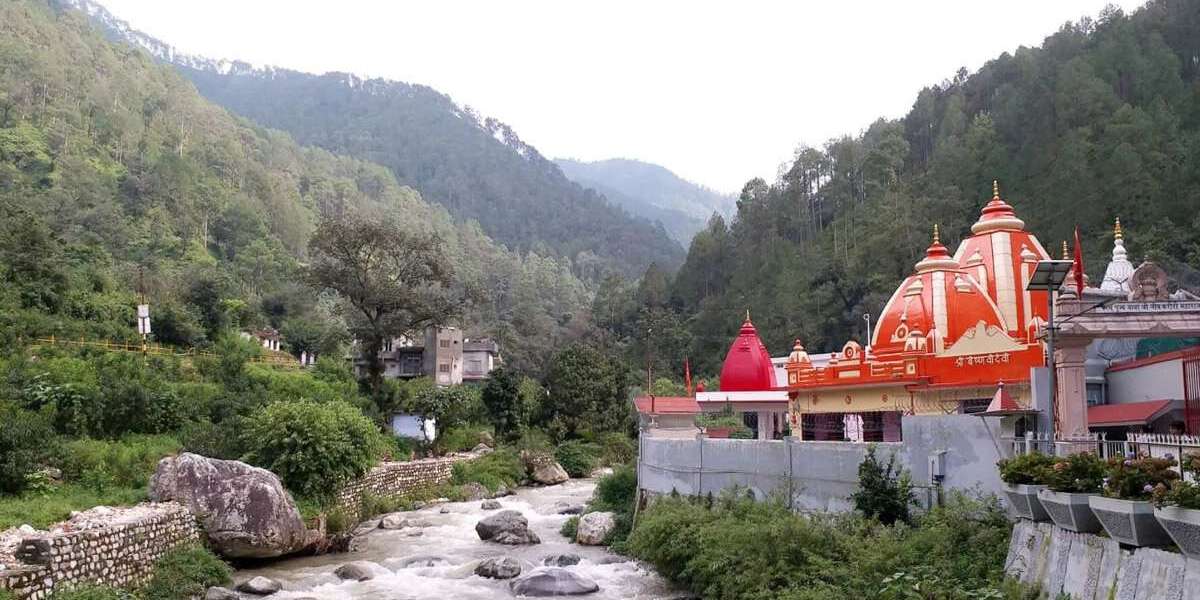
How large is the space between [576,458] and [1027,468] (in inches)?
1337

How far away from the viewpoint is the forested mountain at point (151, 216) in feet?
122

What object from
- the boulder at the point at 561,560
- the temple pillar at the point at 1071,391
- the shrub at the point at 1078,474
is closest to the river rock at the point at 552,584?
the boulder at the point at 561,560

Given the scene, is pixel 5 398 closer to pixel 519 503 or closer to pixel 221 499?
pixel 221 499

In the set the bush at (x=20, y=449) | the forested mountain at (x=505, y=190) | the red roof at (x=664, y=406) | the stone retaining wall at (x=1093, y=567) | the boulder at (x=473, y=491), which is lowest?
the boulder at (x=473, y=491)

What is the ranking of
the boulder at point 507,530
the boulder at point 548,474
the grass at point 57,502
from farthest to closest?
the boulder at point 548,474 < the boulder at point 507,530 < the grass at point 57,502

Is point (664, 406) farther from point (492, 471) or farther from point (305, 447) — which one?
point (492, 471)

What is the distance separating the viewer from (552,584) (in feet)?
63.1

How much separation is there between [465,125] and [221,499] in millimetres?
181589

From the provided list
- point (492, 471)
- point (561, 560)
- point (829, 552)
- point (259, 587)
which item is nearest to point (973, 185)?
point (492, 471)

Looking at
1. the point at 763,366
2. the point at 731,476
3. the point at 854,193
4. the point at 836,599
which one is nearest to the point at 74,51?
the point at 854,193

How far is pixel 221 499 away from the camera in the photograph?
2086 cm

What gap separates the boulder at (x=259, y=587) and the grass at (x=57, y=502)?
3559mm

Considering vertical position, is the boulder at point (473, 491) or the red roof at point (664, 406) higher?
the red roof at point (664, 406)

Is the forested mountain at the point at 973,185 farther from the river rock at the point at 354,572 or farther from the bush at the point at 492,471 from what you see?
the river rock at the point at 354,572
